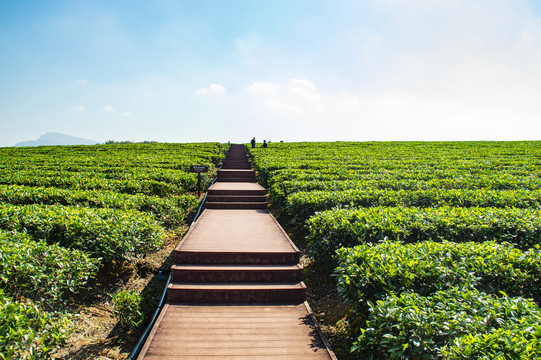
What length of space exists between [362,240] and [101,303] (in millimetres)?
5458

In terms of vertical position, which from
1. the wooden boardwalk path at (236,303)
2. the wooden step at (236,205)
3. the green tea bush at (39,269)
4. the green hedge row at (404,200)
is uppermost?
the green hedge row at (404,200)

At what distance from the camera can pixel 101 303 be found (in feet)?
18.1

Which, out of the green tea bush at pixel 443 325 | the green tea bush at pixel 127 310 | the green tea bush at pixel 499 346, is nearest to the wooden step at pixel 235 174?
the green tea bush at pixel 127 310

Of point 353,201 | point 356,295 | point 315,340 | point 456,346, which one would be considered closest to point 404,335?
point 456,346

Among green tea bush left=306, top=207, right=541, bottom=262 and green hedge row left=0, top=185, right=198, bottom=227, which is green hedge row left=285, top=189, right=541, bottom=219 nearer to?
green tea bush left=306, top=207, right=541, bottom=262

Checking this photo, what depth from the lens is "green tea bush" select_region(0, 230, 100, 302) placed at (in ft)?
13.8

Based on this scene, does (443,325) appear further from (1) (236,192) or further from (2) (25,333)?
(1) (236,192)

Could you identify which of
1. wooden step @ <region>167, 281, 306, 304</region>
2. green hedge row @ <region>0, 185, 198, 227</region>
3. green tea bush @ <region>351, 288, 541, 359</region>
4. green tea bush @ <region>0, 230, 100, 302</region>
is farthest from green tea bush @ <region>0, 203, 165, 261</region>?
green tea bush @ <region>351, 288, 541, 359</region>

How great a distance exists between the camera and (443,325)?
123 inches

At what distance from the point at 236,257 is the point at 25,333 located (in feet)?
12.3

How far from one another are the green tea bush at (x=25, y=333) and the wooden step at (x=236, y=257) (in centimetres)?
256

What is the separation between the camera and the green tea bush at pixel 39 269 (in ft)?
13.8

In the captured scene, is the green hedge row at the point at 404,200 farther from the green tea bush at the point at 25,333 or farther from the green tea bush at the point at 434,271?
the green tea bush at the point at 25,333

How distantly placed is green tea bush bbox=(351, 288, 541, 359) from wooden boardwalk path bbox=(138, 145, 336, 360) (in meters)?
1.20
